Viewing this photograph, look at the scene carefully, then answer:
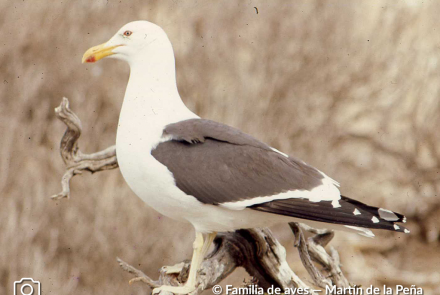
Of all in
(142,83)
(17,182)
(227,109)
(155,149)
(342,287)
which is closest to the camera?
(155,149)

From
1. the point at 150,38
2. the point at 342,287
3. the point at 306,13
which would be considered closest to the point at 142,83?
the point at 150,38

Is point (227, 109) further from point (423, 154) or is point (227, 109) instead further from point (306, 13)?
point (423, 154)

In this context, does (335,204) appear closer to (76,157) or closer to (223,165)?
(223,165)

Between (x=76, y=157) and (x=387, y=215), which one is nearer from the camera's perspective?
(x=387, y=215)

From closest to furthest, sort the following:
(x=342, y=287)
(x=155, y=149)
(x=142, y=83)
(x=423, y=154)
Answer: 1. (x=155, y=149)
2. (x=142, y=83)
3. (x=342, y=287)
4. (x=423, y=154)

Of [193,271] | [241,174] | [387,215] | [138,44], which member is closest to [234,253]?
[193,271]

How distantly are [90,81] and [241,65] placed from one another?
38.1 inches

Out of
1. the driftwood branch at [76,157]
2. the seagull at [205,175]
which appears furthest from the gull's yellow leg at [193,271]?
the driftwood branch at [76,157]

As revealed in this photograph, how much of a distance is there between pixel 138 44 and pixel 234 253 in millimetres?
874

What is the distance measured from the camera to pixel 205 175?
6.51 ft

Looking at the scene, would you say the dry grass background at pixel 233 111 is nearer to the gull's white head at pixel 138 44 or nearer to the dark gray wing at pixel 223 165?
the gull's white head at pixel 138 44

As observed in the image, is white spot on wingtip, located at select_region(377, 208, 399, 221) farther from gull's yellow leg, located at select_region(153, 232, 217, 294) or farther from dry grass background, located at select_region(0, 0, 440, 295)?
dry grass background, located at select_region(0, 0, 440, 295)

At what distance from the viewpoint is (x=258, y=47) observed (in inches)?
158

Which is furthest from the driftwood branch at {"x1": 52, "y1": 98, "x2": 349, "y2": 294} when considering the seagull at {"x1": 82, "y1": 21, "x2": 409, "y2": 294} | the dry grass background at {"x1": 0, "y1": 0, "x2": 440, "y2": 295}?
the dry grass background at {"x1": 0, "y1": 0, "x2": 440, "y2": 295}
